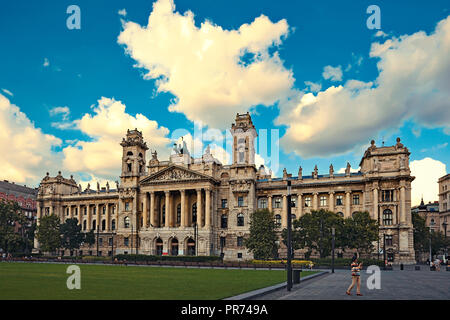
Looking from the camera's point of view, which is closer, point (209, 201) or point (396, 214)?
point (396, 214)

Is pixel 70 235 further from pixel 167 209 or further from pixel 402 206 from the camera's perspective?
pixel 402 206

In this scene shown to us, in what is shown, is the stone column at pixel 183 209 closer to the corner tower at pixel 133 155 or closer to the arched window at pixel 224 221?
the arched window at pixel 224 221

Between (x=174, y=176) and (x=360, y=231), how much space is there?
136ft

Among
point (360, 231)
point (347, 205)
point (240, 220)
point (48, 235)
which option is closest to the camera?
point (360, 231)

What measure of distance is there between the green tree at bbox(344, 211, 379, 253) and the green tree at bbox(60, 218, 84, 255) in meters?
60.8

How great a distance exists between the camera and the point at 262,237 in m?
72.1

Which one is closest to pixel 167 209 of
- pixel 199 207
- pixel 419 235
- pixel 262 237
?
pixel 199 207

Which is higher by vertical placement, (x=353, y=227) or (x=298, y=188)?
(x=298, y=188)

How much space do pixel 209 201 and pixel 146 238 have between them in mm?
17186

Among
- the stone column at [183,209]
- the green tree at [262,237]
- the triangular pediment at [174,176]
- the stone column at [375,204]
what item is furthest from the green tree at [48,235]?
the stone column at [375,204]
